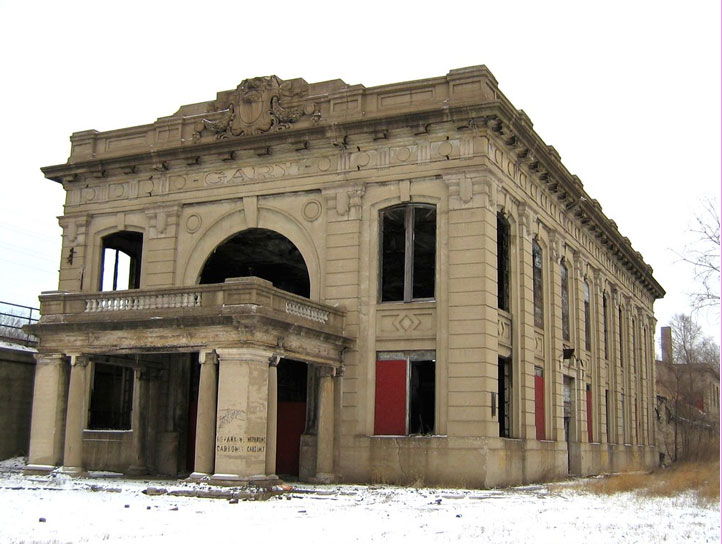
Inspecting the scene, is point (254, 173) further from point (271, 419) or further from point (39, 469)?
point (39, 469)

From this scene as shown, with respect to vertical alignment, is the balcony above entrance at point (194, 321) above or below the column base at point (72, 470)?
above

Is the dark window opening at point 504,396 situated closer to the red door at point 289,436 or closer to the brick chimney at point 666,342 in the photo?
the red door at point 289,436

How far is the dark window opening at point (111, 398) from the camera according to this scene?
32.0 metres

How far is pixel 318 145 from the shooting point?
28516mm

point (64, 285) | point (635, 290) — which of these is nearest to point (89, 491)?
point (64, 285)

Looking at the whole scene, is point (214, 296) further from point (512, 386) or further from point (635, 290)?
point (635, 290)

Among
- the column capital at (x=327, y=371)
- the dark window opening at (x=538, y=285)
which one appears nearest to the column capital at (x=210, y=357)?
the column capital at (x=327, y=371)

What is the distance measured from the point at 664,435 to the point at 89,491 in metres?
43.4

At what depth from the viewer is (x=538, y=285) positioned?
31875 millimetres

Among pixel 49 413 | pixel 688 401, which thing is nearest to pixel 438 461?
pixel 49 413

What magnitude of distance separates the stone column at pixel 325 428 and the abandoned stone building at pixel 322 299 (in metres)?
0.04

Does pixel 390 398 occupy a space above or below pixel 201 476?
above

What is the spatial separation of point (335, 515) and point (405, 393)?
953 cm

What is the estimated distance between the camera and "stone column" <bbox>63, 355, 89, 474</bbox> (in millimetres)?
24750
